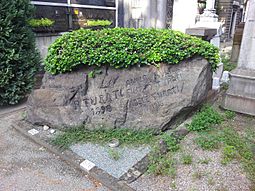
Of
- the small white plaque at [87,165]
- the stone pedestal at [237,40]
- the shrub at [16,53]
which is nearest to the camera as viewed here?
the small white plaque at [87,165]

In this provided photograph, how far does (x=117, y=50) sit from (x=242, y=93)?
106 inches

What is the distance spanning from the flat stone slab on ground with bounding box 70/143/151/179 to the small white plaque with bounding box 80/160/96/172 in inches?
2.7

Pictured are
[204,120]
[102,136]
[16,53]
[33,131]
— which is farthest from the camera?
[16,53]

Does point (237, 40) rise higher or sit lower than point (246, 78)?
higher

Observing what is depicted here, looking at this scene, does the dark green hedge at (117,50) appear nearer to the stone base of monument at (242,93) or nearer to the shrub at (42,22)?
the stone base of monument at (242,93)

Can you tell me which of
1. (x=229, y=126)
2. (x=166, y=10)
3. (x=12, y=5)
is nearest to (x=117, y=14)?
(x=166, y=10)

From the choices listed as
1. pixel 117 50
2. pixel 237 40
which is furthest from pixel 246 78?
pixel 237 40

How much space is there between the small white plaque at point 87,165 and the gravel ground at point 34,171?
9cm

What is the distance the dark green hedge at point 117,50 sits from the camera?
3400 mm

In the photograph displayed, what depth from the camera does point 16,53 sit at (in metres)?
4.72

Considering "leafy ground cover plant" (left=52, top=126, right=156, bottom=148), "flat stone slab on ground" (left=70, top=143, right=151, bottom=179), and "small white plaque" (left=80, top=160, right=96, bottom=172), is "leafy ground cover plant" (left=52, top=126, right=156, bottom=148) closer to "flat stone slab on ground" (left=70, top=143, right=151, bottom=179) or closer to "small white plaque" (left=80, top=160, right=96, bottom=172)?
"flat stone slab on ground" (left=70, top=143, right=151, bottom=179)

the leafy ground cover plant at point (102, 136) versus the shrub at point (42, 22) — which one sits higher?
the shrub at point (42, 22)

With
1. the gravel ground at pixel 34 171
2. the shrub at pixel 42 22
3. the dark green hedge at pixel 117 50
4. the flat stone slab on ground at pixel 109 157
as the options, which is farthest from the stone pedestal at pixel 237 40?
the gravel ground at pixel 34 171

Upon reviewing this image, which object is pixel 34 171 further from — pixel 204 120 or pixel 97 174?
pixel 204 120
